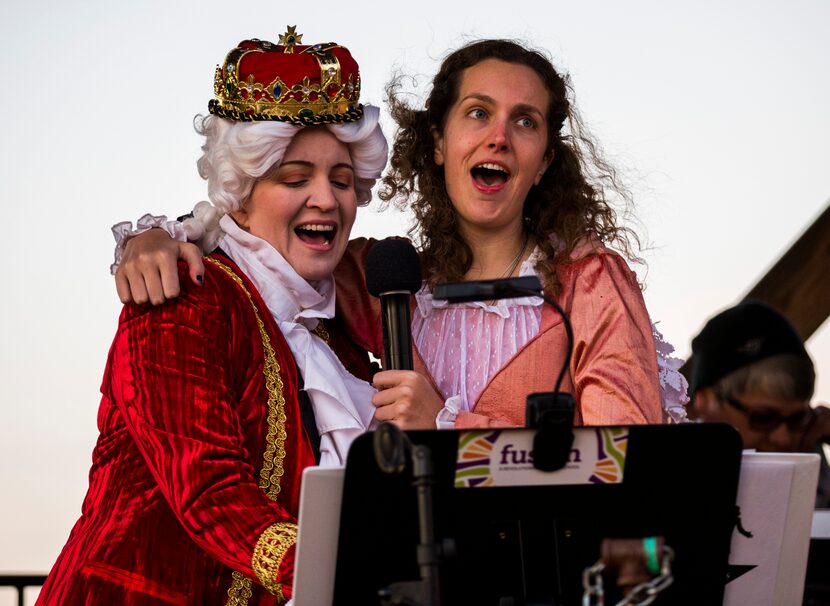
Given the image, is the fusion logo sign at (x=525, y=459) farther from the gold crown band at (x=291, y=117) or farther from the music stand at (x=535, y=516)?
the gold crown band at (x=291, y=117)

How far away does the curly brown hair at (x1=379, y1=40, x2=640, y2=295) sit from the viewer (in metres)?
3.25

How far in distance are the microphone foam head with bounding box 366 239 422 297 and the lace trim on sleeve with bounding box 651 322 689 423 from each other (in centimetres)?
78

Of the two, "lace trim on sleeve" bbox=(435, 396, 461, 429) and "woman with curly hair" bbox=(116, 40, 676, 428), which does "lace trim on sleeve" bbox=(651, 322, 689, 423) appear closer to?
"woman with curly hair" bbox=(116, 40, 676, 428)

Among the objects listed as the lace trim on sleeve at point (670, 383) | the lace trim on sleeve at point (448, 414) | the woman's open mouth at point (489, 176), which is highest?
the woman's open mouth at point (489, 176)

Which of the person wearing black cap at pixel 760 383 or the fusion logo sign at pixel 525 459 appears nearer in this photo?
the fusion logo sign at pixel 525 459

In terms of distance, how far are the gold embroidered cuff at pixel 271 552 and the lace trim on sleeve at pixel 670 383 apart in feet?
3.38

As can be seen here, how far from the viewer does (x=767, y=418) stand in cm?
458

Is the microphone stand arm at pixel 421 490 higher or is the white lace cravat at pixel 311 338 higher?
the white lace cravat at pixel 311 338

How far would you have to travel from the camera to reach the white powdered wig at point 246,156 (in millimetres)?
2945

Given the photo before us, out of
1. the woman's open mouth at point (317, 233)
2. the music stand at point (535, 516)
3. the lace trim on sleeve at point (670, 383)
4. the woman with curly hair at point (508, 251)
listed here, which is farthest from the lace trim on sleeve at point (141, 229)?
the music stand at point (535, 516)

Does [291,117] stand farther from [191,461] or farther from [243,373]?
[191,461]

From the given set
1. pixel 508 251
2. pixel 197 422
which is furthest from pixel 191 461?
pixel 508 251

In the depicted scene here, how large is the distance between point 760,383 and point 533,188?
1617 millimetres

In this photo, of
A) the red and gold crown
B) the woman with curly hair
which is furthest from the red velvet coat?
the red and gold crown
